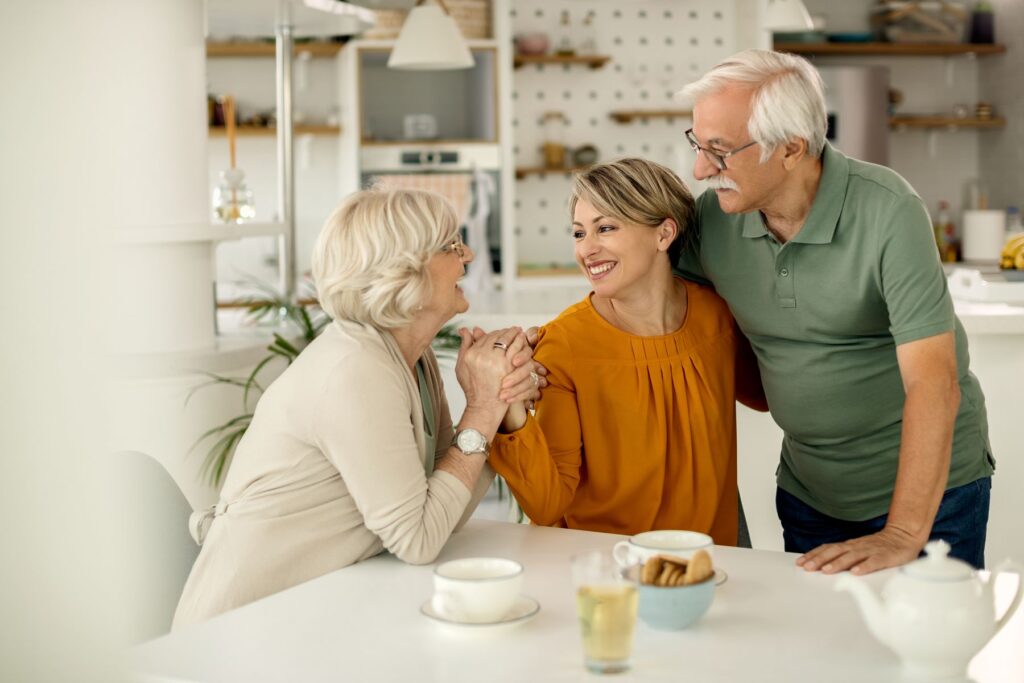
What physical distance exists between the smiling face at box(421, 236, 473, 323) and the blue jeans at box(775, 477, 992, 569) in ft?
2.91

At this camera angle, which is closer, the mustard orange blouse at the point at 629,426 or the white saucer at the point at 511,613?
the white saucer at the point at 511,613

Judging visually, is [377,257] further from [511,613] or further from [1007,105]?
[1007,105]

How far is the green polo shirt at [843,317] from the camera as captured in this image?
1.79 m

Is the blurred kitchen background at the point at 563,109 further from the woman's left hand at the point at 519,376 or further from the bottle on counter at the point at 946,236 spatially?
the woman's left hand at the point at 519,376

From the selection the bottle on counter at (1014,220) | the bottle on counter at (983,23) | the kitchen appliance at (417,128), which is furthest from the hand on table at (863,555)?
the bottle on counter at (983,23)

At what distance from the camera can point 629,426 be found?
1964 millimetres

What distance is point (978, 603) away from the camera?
3.65 feet

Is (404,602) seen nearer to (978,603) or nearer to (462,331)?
(462,331)

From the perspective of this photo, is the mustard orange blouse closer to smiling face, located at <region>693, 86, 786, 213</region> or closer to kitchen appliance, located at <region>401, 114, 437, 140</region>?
smiling face, located at <region>693, 86, 786, 213</region>

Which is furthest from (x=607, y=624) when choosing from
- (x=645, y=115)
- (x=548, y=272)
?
(x=645, y=115)

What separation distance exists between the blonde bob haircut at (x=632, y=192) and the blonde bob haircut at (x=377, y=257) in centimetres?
41

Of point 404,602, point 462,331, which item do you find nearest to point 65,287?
point 404,602

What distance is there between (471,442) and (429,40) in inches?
123

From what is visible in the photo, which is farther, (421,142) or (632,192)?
(421,142)
